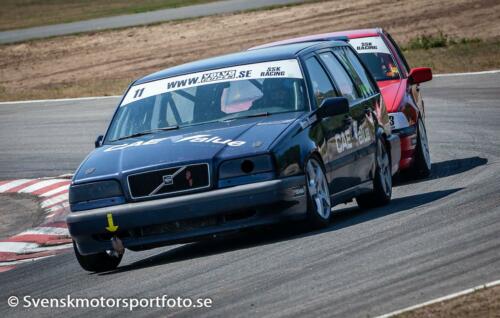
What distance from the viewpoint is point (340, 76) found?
10648mm

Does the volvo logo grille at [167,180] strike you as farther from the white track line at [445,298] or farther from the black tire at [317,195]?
the white track line at [445,298]

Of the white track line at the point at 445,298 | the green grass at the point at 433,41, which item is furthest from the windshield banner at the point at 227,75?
the green grass at the point at 433,41

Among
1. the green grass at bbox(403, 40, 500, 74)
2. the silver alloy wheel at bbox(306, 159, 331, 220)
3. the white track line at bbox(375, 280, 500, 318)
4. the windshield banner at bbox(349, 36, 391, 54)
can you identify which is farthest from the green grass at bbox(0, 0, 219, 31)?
the white track line at bbox(375, 280, 500, 318)

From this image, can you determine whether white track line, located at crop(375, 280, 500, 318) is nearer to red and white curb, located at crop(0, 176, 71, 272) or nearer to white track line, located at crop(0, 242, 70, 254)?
red and white curb, located at crop(0, 176, 71, 272)

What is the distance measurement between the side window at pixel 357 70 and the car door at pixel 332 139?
71 centimetres

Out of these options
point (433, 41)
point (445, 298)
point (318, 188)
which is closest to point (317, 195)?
point (318, 188)

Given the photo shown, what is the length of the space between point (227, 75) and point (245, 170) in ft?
4.76

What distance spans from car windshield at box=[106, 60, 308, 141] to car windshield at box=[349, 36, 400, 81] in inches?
165

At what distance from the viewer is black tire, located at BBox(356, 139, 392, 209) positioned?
10.6m

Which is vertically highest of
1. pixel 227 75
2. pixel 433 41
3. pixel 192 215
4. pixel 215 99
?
pixel 227 75

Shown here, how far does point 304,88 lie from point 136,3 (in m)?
41.6

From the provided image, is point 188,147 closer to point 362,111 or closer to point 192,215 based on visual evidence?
point 192,215

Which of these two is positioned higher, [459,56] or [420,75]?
[420,75]

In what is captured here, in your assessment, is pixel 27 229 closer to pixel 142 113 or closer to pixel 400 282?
pixel 142 113
